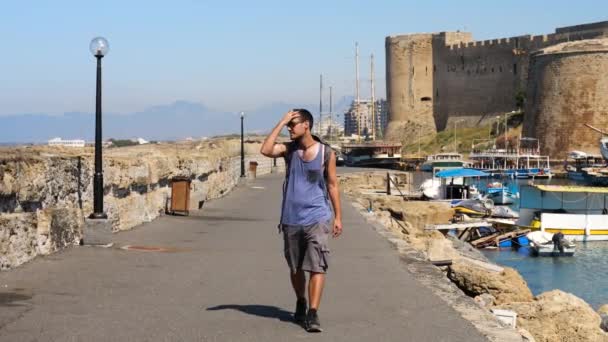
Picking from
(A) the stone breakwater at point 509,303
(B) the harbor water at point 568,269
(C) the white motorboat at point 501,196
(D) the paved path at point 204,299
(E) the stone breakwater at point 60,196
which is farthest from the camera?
(C) the white motorboat at point 501,196

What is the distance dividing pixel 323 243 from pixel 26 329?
6.26ft

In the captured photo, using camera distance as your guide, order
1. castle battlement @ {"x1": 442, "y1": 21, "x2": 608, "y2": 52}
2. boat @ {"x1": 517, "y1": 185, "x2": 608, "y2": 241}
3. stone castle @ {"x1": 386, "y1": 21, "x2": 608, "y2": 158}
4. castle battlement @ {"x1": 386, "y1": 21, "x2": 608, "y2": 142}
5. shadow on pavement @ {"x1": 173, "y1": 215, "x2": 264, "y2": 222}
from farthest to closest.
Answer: castle battlement @ {"x1": 386, "y1": 21, "x2": 608, "y2": 142} → castle battlement @ {"x1": 442, "y1": 21, "x2": 608, "y2": 52} → stone castle @ {"x1": 386, "y1": 21, "x2": 608, "y2": 158} → boat @ {"x1": 517, "y1": 185, "x2": 608, "y2": 241} → shadow on pavement @ {"x1": 173, "y1": 215, "x2": 264, "y2": 222}

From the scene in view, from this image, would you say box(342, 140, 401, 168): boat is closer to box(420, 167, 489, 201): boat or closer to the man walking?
box(420, 167, 489, 201): boat

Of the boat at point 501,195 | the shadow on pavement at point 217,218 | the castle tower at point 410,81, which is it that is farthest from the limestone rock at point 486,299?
the castle tower at point 410,81

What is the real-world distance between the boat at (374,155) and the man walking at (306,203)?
70.2 m

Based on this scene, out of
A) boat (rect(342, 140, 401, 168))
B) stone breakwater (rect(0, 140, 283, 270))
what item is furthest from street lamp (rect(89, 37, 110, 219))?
boat (rect(342, 140, 401, 168))

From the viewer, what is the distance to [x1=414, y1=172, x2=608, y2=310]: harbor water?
73.2 feet

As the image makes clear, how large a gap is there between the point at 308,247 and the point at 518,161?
66.7 m

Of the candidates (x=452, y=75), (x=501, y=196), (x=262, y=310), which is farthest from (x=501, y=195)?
(x=452, y=75)

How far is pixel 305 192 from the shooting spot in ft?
20.6

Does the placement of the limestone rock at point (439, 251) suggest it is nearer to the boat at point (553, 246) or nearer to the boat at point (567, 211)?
the boat at point (553, 246)

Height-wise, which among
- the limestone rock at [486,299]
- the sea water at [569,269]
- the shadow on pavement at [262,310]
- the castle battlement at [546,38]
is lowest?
the sea water at [569,269]

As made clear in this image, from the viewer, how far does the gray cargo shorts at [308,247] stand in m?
6.18

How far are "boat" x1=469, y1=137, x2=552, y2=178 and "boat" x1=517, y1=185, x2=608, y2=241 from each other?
33405 millimetres
